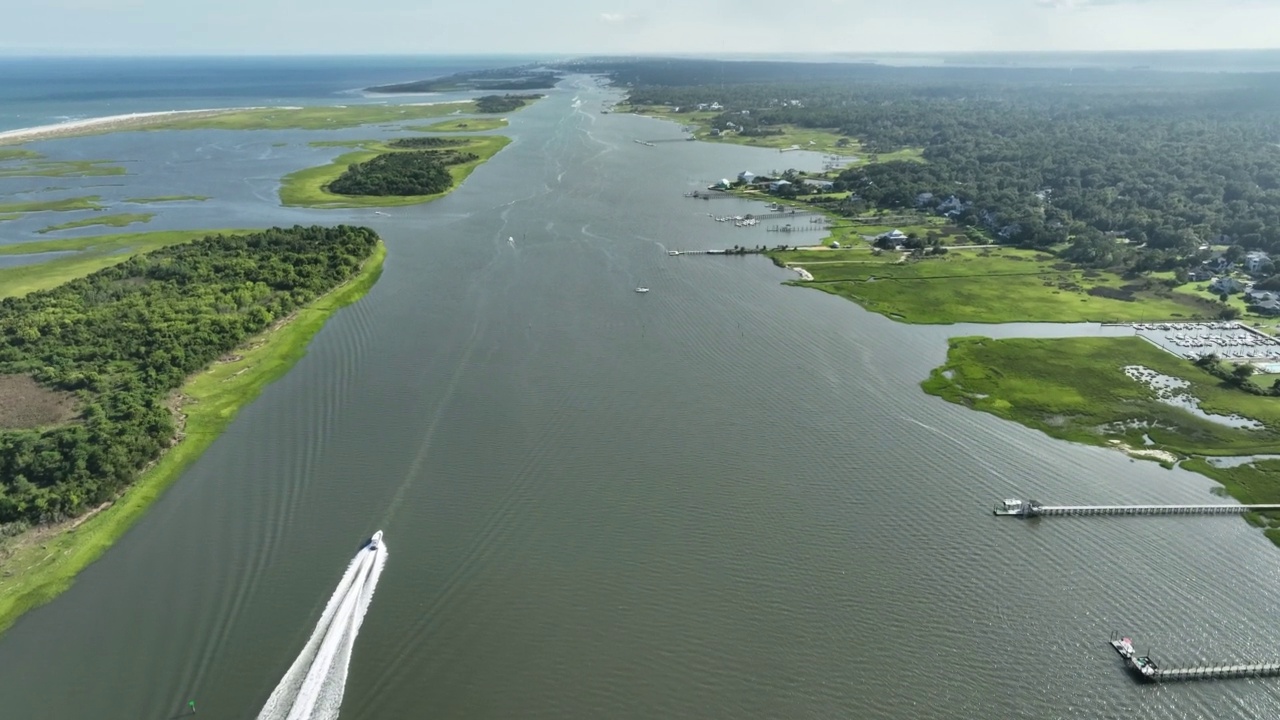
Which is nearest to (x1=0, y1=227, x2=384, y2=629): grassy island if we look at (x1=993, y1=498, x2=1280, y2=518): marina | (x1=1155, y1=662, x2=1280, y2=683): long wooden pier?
(x1=993, y1=498, x2=1280, y2=518): marina

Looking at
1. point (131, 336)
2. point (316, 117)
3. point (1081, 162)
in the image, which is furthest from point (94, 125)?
point (1081, 162)

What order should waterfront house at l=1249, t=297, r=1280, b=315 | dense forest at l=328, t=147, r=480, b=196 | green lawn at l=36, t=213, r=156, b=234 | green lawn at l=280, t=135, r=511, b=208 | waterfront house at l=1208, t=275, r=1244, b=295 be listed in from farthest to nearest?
1. dense forest at l=328, t=147, r=480, b=196
2. green lawn at l=280, t=135, r=511, b=208
3. green lawn at l=36, t=213, r=156, b=234
4. waterfront house at l=1208, t=275, r=1244, b=295
5. waterfront house at l=1249, t=297, r=1280, b=315

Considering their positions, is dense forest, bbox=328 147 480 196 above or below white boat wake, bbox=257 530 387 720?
above

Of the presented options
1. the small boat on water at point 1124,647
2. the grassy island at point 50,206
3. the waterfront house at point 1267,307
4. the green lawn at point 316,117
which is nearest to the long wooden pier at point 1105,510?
the small boat on water at point 1124,647

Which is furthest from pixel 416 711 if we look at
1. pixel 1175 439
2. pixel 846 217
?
pixel 846 217

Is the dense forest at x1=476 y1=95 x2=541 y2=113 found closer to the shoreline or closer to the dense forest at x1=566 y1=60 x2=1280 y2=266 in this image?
the dense forest at x1=566 y1=60 x2=1280 y2=266

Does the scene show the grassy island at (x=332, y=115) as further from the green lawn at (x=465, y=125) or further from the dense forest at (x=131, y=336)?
the dense forest at (x=131, y=336)

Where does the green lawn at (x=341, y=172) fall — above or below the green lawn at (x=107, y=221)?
above
